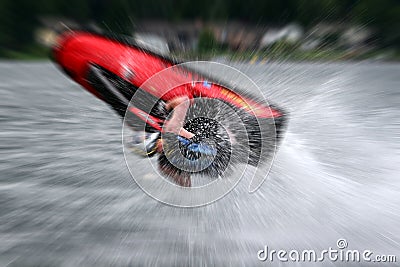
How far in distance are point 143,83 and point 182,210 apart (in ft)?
4.02

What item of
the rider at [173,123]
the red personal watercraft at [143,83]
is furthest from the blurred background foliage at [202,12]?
the rider at [173,123]

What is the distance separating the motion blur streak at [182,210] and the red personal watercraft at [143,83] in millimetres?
645

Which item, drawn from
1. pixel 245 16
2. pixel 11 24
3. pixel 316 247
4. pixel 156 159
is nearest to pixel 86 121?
pixel 156 159

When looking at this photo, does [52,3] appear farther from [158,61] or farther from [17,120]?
[158,61]

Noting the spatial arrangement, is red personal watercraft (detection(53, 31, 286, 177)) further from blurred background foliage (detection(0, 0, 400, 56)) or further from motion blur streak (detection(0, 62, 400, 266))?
blurred background foliage (detection(0, 0, 400, 56))

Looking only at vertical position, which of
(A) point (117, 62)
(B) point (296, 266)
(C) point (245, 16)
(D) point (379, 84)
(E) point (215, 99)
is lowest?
(B) point (296, 266)

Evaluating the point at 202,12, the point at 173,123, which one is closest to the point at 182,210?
the point at 173,123

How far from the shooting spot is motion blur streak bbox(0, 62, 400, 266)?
3.73 meters

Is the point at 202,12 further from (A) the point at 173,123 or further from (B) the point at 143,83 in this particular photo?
(A) the point at 173,123

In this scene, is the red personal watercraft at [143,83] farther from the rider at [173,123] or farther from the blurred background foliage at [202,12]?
the blurred background foliage at [202,12]

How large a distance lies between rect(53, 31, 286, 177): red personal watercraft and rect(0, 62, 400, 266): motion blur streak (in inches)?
25.4

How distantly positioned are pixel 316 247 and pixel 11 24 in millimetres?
36297

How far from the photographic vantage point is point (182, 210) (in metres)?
4.70

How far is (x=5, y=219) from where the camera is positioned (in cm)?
432
